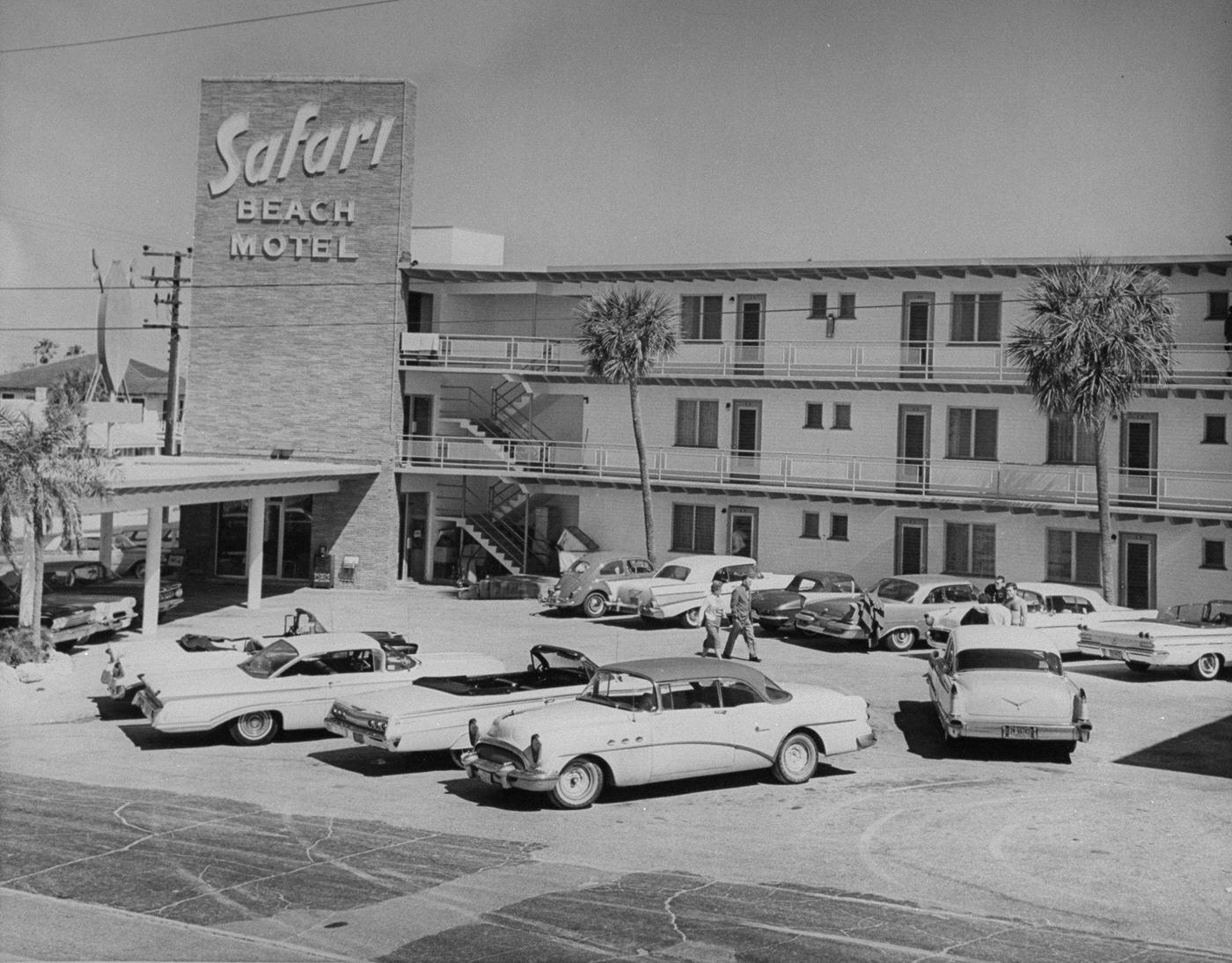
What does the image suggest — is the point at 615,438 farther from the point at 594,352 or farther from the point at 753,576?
the point at 753,576

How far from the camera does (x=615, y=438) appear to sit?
3978 cm

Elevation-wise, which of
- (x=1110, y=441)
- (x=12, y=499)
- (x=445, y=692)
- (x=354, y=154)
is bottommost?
(x=445, y=692)

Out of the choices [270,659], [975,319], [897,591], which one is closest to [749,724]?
[270,659]

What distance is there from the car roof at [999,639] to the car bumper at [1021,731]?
1.81m

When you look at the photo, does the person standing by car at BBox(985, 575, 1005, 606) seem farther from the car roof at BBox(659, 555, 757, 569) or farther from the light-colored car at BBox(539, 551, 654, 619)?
the light-colored car at BBox(539, 551, 654, 619)

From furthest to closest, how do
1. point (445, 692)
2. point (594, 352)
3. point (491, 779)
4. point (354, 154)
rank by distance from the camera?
point (354, 154)
point (594, 352)
point (445, 692)
point (491, 779)

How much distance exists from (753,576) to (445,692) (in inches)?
599

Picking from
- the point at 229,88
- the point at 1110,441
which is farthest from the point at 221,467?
the point at 1110,441

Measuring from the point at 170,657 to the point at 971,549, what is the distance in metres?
22.6

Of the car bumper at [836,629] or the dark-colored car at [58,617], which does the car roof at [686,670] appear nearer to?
the car bumper at [836,629]

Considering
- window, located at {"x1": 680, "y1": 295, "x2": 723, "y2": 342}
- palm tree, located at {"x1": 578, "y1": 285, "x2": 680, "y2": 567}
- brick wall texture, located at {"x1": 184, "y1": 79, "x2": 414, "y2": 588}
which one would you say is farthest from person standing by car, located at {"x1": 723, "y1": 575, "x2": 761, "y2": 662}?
brick wall texture, located at {"x1": 184, "y1": 79, "x2": 414, "y2": 588}

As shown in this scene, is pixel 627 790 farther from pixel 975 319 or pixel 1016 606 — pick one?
pixel 975 319

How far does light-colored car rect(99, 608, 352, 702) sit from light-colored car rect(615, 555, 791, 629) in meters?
9.27

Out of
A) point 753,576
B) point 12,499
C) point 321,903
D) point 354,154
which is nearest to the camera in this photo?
point 321,903
